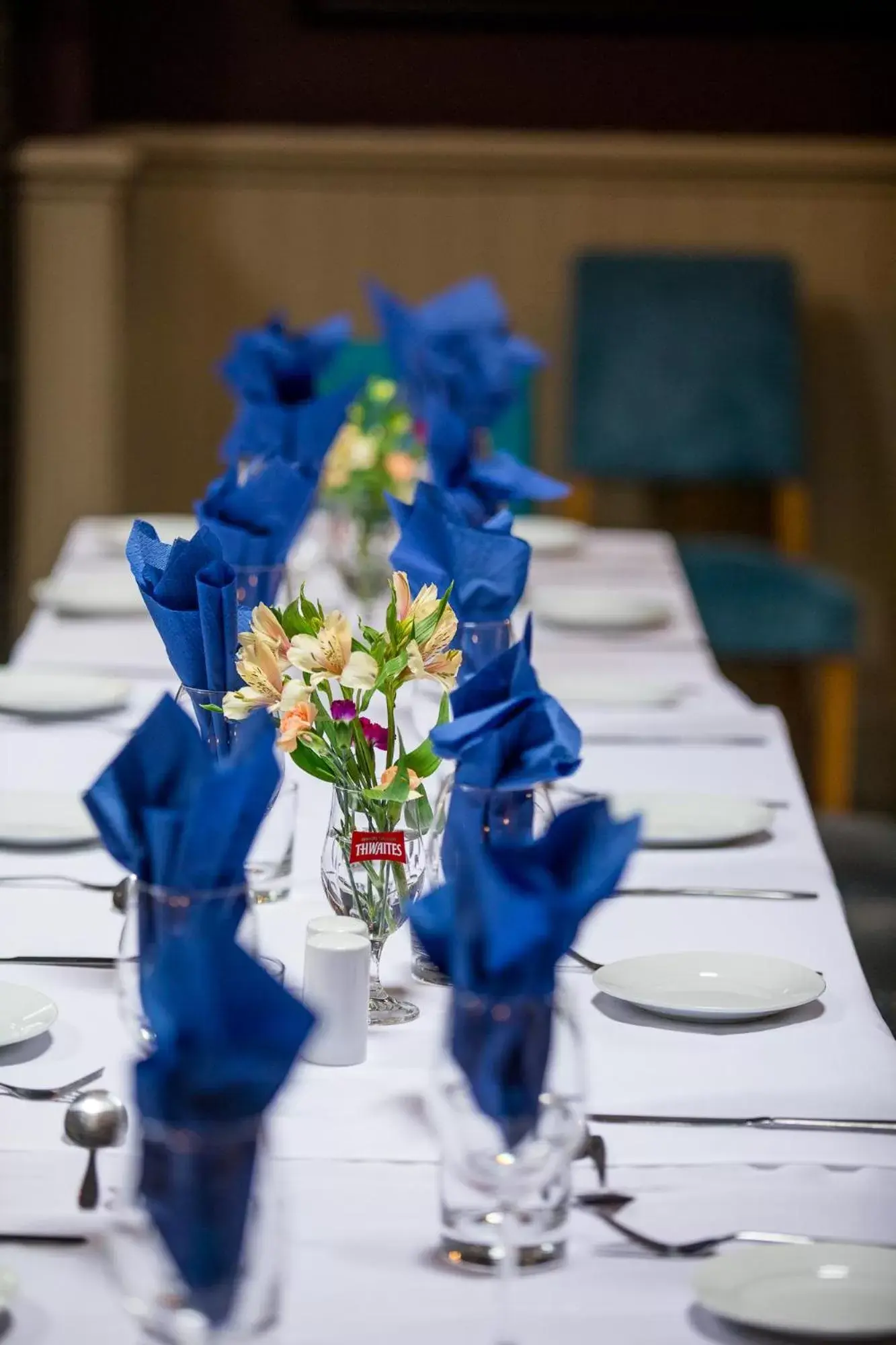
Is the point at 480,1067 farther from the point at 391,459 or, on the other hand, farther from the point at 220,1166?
the point at 391,459

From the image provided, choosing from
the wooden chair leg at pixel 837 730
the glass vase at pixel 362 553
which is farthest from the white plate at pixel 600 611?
the wooden chair leg at pixel 837 730

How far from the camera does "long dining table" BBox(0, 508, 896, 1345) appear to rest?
0.91m

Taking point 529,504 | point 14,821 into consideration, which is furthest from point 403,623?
point 529,504

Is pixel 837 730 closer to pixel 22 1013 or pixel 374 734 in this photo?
pixel 374 734

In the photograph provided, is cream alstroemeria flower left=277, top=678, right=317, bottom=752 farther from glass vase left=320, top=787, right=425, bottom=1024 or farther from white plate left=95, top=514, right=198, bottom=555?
white plate left=95, top=514, right=198, bottom=555

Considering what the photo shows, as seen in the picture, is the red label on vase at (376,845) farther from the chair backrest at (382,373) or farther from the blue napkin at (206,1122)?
the chair backrest at (382,373)

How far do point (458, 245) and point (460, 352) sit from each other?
165 centimetres

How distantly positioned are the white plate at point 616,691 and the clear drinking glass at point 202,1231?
141cm

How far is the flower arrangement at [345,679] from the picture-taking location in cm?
124

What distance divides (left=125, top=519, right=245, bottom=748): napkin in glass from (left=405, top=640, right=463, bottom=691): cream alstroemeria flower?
0.56ft

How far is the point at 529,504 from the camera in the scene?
4.17m

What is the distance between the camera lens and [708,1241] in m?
0.97

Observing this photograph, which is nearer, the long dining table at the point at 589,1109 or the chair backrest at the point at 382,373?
the long dining table at the point at 589,1109

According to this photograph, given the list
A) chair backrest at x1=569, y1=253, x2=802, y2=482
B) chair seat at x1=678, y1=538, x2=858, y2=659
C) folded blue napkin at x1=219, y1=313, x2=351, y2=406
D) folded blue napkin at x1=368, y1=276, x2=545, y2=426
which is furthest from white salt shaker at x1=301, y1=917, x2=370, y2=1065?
chair backrest at x1=569, y1=253, x2=802, y2=482
